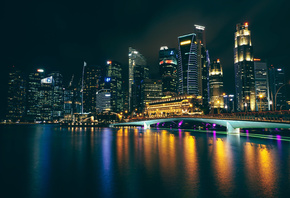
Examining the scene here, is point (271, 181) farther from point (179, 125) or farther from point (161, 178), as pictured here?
point (179, 125)

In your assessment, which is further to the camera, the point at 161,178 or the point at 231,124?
the point at 231,124

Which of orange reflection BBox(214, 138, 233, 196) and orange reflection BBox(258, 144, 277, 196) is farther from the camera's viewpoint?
orange reflection BBox(214, 138, 233, 196)

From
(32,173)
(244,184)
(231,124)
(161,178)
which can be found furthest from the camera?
(231,124)

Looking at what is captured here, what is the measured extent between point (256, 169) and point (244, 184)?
19.6 feet

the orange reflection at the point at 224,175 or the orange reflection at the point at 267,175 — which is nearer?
the orange reflection at the point at 267,175

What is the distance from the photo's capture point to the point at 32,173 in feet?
68.4

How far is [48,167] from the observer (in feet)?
77.2

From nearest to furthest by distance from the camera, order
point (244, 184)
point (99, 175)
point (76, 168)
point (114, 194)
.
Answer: point (114, 194)
point (244, 184)
point (99, 175)
point (76, 168)

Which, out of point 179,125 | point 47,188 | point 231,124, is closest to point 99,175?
point 47,188

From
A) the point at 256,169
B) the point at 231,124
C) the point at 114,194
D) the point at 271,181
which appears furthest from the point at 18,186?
the point at 231,124

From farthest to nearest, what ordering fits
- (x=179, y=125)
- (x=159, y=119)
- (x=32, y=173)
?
1. (x=179, y=125)
2. (x=159, y=119)
3. (x=32, y=173)

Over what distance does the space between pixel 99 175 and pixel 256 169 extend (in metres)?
15.2

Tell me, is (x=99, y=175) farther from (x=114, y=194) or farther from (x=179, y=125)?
(x=179, y=125)

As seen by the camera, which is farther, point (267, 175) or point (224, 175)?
point (224, 175)
